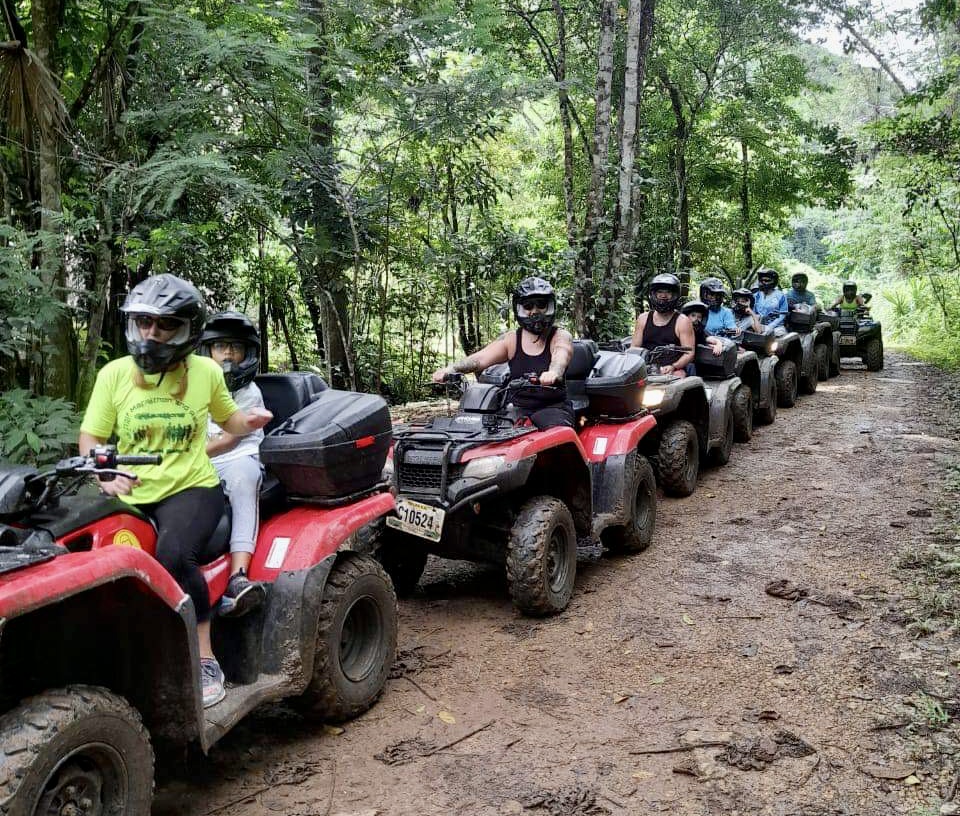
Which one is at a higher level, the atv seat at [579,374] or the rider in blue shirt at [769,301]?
the rider in blue shirt at [769,301]

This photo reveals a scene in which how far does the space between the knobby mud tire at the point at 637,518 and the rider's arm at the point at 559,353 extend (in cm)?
87

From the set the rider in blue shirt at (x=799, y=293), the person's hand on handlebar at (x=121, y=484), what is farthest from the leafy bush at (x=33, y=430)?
the rider in blue shirt at (x=799, y=293)

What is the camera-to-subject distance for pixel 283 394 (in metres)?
4.21

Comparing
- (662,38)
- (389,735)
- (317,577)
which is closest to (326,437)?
(317,577)

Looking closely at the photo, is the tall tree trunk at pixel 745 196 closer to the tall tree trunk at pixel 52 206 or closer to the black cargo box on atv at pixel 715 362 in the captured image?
the black cargo box on atv at pixel 715 362

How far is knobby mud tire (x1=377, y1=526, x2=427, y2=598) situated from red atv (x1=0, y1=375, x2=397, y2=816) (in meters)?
1.11

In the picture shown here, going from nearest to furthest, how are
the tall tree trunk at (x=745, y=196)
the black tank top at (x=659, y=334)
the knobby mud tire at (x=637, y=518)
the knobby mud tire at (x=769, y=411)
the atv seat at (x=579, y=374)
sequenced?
the knobby mud tire at (x=637, y=518) → the atv seat at (x=579, y=374) → the black tank top at (x=659, y=334) → the knobby mud tire at (x=769, y=411) → the tall tree trunk at (x=745, y=196)

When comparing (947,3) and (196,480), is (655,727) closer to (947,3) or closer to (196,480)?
(196,480)

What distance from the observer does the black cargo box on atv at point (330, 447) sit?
3.71m

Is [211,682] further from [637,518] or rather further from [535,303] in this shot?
[637,518]

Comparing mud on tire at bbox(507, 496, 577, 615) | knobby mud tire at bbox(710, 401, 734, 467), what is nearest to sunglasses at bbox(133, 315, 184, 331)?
mud on tire at bbox(507, 496, 577, 615)

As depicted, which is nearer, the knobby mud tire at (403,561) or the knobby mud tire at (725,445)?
the knobby mud tire at (403,561)

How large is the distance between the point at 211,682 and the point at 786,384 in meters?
10.3

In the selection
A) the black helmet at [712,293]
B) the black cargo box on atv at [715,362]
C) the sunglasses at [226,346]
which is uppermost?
the black helmet at [712,293]
